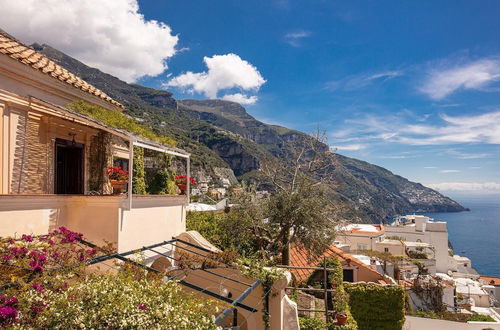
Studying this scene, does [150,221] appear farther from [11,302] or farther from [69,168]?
[11,302]

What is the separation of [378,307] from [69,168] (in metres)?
16.3

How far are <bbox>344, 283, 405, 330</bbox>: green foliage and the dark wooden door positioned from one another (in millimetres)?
14592

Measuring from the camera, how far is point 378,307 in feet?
56.2

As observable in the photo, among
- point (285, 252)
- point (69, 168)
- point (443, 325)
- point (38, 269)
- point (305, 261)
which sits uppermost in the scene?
point (69, 168)

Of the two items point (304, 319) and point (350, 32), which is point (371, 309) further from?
point (350, 32)

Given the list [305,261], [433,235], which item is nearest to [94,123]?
[305,261]

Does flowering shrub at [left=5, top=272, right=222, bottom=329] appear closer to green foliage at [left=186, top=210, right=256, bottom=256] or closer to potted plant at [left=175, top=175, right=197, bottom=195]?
potted plant at [left=175, top=175, right=197, bottom=195]

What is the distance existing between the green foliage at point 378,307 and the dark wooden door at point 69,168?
47.9ft

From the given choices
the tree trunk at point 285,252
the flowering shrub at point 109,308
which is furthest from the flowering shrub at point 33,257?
the tree trunk at point 285,252

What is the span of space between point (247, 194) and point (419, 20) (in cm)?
1574

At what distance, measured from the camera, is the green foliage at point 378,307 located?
56.0ft

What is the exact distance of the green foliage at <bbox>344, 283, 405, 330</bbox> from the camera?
672 inches

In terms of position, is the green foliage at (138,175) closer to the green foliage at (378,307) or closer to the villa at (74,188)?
the villa at (74,188)

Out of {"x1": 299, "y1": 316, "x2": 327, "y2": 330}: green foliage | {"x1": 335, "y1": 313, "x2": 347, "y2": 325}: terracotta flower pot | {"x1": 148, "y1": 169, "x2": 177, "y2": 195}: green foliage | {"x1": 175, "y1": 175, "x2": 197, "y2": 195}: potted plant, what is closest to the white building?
{"x1": 335, "y1": 313, "x2": 347, "y2": 325}: terracotta flower pot
